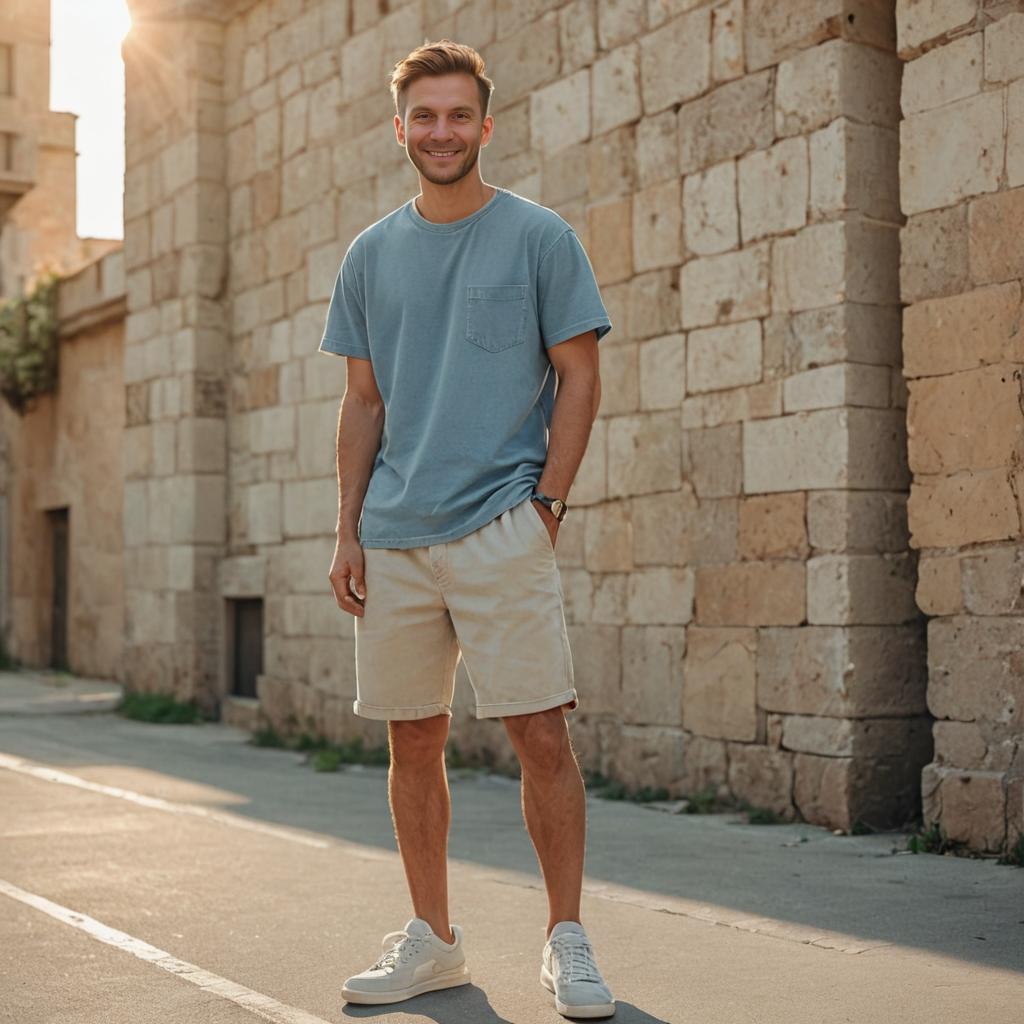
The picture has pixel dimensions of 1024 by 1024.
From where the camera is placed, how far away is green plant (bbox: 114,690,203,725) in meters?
11.1

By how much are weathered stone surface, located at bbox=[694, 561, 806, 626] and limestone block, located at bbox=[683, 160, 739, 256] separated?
1.40m

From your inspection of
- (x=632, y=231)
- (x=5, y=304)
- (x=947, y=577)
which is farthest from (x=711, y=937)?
(x=5, y=304)

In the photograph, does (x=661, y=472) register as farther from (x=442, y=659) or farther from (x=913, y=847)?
(x=442, y=659)

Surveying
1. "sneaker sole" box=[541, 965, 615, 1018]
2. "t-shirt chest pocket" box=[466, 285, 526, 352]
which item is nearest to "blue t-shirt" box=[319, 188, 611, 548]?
"t-shirt chest pocket" box=[466, 285, 526, 352]

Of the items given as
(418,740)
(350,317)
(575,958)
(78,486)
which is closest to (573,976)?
(575,958)

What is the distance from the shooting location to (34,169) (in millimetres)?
15789

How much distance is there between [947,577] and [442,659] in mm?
2834

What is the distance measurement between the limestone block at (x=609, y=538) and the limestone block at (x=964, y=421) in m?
1.75

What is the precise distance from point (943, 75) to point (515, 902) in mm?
3407

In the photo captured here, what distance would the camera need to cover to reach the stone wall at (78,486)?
1369cm

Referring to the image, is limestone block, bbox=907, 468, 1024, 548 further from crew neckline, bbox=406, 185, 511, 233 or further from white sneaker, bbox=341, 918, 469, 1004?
white sneaker, bbox=341, 918, 469, 1004

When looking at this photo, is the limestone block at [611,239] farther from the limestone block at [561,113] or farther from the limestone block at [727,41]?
the limestone block at [727,41]

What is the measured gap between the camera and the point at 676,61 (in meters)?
7.31

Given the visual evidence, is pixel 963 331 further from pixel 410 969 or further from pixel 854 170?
pixel 410 969
